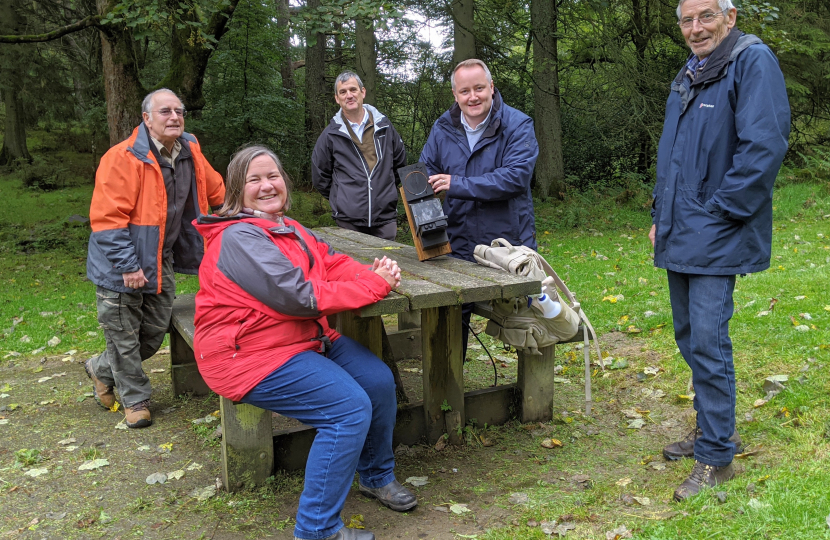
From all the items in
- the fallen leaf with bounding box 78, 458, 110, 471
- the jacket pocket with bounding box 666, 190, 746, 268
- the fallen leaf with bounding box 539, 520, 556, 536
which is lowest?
the fallen leaf with bounding box 78, 458, 110, 471

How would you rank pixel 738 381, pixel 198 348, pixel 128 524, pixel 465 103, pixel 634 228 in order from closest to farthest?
pixel 198 348 → pixel 128 524 → pixel 465 103 → pixel 738 381 → pixel 634 228

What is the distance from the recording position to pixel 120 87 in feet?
31.4

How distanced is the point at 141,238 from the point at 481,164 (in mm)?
2205

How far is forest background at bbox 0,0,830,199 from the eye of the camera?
38.8 feet

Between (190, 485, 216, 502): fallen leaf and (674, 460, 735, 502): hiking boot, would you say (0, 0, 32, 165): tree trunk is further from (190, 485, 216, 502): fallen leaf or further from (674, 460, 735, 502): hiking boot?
(674, 460, 735, 502): hiking boot

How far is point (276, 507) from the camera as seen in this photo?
348 centimetres

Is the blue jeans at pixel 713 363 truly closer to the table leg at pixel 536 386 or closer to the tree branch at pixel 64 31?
the table leg at pixel 536 386

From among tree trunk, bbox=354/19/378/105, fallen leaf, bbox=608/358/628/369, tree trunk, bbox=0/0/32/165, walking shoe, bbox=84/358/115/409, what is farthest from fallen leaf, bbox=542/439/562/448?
tree trunk, bbox=0/0/32/165

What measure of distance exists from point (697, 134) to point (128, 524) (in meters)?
3.26

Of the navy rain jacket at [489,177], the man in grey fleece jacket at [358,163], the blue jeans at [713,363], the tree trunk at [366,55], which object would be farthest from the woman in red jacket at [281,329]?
the tree trunk at [366,55]

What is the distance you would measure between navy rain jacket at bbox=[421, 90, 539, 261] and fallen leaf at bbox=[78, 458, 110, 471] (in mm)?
2453

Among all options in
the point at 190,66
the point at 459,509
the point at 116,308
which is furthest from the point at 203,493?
the point at 190,66

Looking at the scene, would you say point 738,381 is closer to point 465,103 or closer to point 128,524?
point 465,103

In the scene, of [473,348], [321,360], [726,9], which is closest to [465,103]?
[726,9]
